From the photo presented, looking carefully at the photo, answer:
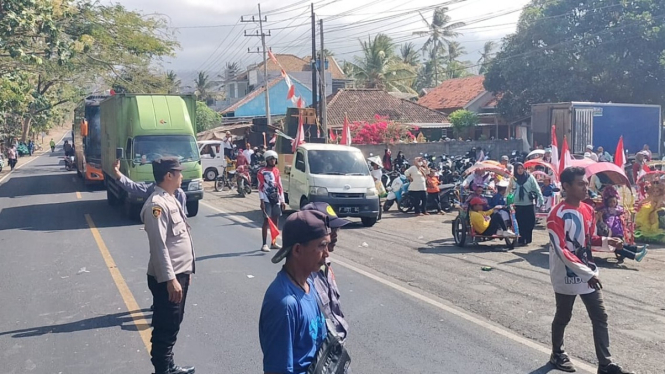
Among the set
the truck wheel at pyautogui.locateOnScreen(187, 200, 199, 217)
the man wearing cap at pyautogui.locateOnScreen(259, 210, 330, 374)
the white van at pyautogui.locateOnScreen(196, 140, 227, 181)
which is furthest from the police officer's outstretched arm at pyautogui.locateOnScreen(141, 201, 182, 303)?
the white van at pyautogui.locateOnScreen(196, 140, 227, 181)

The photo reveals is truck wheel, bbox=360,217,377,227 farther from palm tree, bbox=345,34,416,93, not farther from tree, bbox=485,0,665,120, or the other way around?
palm tree, bbox=345,34,416,93

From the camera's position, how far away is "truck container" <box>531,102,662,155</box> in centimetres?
2692

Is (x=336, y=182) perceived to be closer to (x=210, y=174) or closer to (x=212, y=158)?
(x=212, y=158)

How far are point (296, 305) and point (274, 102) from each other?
58.5 metres

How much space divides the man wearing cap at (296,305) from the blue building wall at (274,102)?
181ft

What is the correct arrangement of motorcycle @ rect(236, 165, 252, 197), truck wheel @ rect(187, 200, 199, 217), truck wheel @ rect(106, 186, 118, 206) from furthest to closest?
1. motorcycle @ rect(236, 165, 252, 197)
2. truck wheel @ rect(106, 186, 118, 206)
3. truck wheel @ rect(187, 200, 199, 217)

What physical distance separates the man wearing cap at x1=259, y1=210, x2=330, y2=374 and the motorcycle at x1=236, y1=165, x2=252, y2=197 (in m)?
21.8

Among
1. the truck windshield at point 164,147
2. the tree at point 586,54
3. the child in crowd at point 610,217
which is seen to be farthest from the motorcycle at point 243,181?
the tree at point 586,54

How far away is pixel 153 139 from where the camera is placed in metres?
17.9

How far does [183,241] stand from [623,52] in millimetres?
36974

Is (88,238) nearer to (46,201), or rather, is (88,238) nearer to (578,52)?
(46,201)

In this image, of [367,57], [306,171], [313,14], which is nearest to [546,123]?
[313,14]

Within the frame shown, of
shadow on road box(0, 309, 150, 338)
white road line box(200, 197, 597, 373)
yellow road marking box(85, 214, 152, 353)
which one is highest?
shadow on road box(0, 309, 150, 338)

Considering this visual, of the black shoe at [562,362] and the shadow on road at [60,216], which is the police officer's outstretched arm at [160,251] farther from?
the shadow on road at [60,216]
